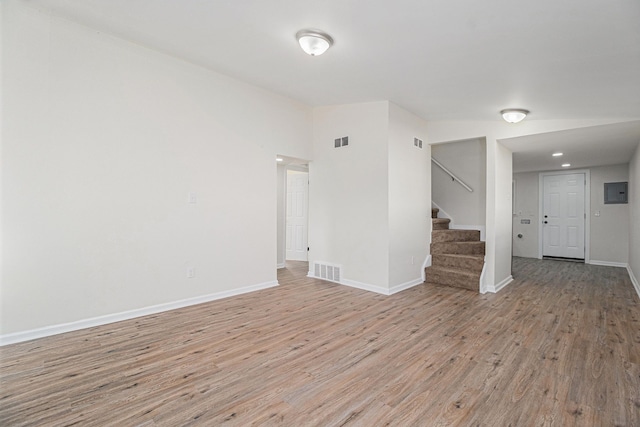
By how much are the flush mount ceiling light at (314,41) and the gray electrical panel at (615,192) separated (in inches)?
295

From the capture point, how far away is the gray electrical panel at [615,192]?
647cm

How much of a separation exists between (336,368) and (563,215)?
7697mm

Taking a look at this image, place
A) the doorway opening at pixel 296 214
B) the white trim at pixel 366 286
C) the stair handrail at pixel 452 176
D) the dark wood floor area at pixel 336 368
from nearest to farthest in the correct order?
the dark wood floor area at pixel 336 368
the white trim at pixel 366 286
the stair handrail at pixel 452 176
the doorway opening at pixel 296 214

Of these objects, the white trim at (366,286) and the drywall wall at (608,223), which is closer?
the white trim at (366,286)

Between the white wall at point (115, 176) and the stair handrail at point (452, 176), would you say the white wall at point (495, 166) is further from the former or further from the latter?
the white wall at point (115, 176)

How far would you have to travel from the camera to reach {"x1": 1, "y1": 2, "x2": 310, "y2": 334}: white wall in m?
2.58

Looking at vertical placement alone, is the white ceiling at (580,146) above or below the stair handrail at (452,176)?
above

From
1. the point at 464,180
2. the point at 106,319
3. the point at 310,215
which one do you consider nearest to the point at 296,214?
the point at 310,215

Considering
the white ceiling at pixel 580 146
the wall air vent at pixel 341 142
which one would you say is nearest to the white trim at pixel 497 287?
the white ceiling at pixel 580 146

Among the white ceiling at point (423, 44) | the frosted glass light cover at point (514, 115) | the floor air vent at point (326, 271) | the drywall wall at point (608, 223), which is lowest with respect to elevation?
the floor air vent at point (326, 271)

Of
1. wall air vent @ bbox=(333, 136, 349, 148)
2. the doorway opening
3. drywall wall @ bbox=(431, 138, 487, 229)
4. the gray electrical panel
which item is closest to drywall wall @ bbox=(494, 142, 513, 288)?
drywall wall @ bbox=(431, 138, 487, 229)

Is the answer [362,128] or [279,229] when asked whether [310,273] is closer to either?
[279,229]

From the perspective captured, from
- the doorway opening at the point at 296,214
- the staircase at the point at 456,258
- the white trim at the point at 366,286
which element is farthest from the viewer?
the doorway opening at the point at 296,214

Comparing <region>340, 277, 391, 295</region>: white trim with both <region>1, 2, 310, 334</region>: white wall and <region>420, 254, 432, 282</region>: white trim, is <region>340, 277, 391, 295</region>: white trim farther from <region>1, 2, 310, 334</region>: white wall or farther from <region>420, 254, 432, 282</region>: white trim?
<region>1, 2, 310, 334</region>: white wall
